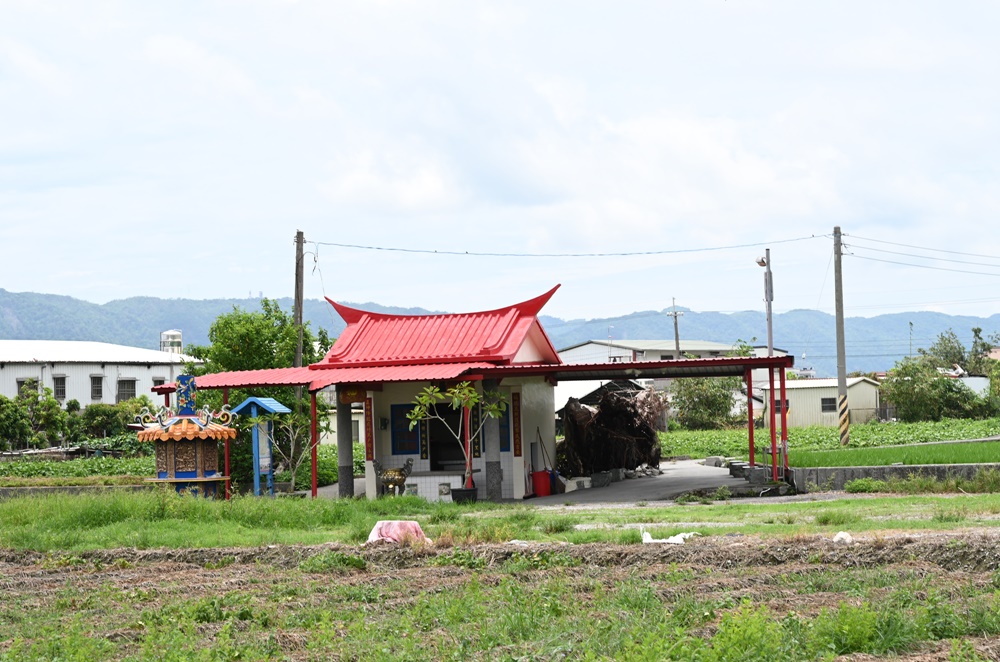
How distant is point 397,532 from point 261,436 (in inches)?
475

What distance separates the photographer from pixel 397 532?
14.9 metres

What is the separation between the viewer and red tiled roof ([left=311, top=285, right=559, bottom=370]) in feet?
86.4

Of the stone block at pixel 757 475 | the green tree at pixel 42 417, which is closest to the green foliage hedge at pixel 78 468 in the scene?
the green tree at pixel 42 417

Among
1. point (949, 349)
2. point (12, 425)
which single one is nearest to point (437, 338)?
point (12, 425)

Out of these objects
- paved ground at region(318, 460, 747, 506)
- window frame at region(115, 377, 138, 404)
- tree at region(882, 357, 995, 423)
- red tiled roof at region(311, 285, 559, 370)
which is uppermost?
red tiled roof at region(311, 285, 559, 370)

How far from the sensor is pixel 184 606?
420 inches

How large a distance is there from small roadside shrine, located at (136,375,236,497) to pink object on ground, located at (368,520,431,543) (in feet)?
32.4

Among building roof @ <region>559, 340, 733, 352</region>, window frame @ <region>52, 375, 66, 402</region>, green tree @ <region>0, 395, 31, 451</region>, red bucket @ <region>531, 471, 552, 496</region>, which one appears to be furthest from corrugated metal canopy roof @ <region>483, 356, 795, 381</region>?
building roof @ <region>559, 340, 733, 352</region>

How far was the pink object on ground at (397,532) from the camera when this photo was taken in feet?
48.4

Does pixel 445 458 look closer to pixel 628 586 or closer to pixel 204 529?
pixel 204 529

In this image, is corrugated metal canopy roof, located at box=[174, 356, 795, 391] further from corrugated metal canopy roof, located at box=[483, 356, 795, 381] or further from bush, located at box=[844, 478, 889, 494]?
bush, located at box=[844, 478, 889, 494]

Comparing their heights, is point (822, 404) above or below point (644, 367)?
below

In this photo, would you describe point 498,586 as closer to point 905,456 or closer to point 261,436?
point 261,436

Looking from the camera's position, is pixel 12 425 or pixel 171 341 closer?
pixel 12 425
